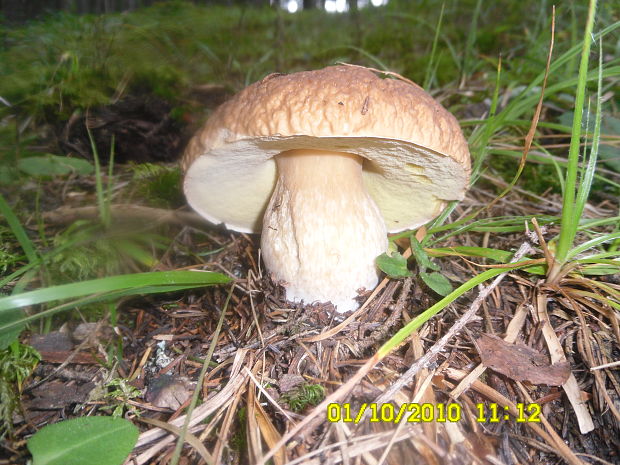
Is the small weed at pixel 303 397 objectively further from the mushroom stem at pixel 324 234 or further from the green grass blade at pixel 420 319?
the mushroom stem at pixel 324 234

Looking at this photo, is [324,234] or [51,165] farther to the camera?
[51,165]

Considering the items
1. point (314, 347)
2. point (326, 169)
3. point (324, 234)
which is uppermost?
point (326, 169)

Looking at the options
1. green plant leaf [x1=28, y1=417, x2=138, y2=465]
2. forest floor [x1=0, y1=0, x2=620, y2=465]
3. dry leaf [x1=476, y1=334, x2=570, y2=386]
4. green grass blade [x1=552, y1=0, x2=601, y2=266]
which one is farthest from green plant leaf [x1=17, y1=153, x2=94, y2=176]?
green grass blade [x1=552, y1=0, x2=601, y2=266]

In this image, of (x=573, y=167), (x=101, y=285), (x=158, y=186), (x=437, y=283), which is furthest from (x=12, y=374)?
(x=573, y=167)

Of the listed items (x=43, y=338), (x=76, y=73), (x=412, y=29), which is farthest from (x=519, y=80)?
(x=43, y=338)

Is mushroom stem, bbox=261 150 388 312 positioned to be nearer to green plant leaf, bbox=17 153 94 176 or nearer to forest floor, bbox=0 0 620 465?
Result: forest floor, bbox=0 0 620 465

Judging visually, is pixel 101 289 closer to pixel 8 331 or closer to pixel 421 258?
pixel 8 331
